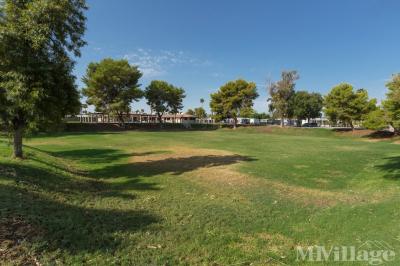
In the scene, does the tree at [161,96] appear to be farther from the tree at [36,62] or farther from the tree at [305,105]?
the tree at [36,62]

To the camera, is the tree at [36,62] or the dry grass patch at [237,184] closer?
the dry grass patch at [237,184]

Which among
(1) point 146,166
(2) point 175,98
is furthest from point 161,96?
(1) point 146,166

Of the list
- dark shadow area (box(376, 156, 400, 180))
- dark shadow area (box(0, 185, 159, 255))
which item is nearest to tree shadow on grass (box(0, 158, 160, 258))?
dark shadow area (box(0, 185, 159, 255))

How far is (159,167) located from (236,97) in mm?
56506

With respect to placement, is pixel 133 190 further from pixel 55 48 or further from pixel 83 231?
pixel 55 48

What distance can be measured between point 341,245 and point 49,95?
38.6ft

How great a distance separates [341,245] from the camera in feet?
19.5

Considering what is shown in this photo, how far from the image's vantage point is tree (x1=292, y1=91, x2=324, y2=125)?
8844cm

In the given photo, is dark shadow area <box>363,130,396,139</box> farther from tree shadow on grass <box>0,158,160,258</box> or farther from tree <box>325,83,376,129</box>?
tree shadow on grass <box>0,158,160,258</box>

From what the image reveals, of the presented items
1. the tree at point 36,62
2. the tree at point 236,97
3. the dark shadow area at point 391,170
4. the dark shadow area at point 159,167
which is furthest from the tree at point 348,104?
the tree at point 36,62

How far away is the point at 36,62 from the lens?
12.3 m

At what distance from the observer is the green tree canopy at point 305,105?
Answer: 88.4 meters

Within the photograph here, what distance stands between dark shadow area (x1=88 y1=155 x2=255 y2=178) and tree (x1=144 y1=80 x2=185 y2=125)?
58.1 meters

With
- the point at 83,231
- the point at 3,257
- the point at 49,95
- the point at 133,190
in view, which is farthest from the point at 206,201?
the point at 49,95
